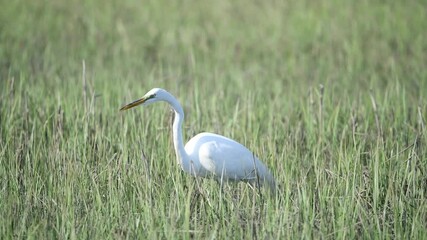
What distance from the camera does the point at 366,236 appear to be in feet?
11.5

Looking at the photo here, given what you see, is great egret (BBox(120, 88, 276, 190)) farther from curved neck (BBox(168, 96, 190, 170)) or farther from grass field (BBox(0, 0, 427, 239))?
grass field (BBox(0, 0, 427, 239))

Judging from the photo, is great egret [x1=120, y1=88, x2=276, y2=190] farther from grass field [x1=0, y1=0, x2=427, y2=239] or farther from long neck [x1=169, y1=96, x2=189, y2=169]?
grass field [x1=0, y1=0, x2=427, y2=239]

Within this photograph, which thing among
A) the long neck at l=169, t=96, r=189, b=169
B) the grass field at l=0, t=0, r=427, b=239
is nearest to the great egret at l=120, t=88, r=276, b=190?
the long neck at l=169, t=96, r=189, b=169

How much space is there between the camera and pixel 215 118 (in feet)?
18.3

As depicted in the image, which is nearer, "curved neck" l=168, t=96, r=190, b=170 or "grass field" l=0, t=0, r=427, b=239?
"grass field" l=0, t=0, r=427, b=239

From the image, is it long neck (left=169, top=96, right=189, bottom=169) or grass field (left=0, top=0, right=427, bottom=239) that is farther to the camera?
long neck (left=169, top=96, right=189, bottom=169)

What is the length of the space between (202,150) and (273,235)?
46.1 inches

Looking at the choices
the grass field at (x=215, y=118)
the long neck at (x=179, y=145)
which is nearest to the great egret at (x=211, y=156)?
the long neck at (x=179, y=145)

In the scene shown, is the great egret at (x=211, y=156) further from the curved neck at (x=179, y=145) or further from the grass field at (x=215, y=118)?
the grass field at (x=215, y=118)

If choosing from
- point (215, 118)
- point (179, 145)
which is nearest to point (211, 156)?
point (179, 145)

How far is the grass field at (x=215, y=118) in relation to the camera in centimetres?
367

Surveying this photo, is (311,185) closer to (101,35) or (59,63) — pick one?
(59,63)

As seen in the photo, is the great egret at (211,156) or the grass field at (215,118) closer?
the grass field at (215,118)

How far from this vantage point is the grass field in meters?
3.67
